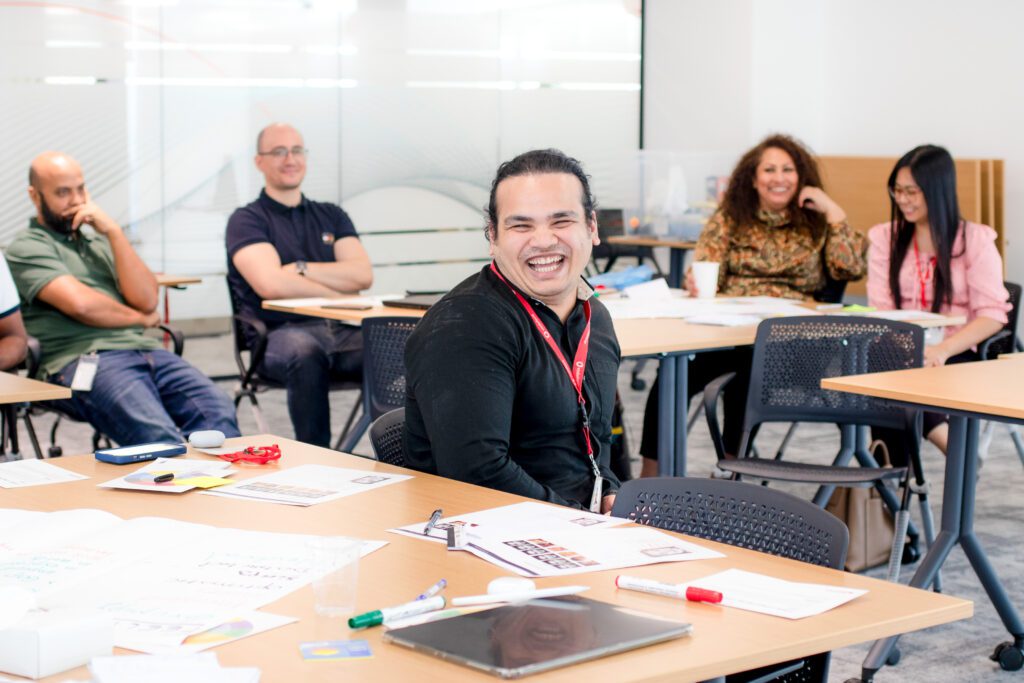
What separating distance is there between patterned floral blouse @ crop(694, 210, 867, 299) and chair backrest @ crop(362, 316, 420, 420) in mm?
1758

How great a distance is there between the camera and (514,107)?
9070 mm

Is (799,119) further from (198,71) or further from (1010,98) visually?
(198,71)

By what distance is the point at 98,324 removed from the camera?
4.78 meters

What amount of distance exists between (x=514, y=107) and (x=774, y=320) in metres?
5.19

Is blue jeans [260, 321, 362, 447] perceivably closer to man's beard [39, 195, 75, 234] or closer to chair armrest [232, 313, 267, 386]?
chair armrest [232, 313, 267, 386]

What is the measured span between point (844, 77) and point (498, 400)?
683 centimetres

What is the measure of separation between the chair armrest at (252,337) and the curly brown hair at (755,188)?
76.2 inches

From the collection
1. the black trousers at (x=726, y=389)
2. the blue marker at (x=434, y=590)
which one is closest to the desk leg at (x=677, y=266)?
the black trousers at (x=726, y=389)

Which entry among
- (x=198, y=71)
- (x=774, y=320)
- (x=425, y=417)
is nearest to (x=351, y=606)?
(x=425, y=417)

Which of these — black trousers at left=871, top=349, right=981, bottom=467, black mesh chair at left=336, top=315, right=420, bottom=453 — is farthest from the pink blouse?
black mesh chair at left=336, top=315, right=420, bottom=453

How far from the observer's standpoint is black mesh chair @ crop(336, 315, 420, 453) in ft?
14.1

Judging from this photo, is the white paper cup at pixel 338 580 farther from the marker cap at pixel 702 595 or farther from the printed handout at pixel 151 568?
the marker cap at pixel 702 595

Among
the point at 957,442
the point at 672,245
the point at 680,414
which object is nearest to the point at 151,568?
the point at 957,442

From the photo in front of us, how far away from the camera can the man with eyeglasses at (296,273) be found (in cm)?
530
